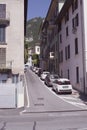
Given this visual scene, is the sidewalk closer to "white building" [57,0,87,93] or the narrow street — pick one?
the narrow street

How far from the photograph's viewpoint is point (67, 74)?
46906 mm

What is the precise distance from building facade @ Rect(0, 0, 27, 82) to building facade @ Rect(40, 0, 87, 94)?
6.29 meters

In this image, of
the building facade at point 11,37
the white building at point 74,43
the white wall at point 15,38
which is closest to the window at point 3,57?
the building facade at point 11,37

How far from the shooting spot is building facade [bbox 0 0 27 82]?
41938 millimetres

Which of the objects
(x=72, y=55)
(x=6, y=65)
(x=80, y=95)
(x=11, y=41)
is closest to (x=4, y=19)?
(x=11, y=41)

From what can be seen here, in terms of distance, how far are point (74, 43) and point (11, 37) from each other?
25.5 feet

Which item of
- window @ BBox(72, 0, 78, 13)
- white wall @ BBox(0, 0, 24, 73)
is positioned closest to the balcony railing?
white wall @ BBox(0, 0, 24, 73)

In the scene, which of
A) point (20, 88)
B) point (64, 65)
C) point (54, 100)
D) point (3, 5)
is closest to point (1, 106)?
point (20, 88)

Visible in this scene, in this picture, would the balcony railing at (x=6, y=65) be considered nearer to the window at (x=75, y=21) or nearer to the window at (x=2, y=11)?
the window at (x=2, y=11)

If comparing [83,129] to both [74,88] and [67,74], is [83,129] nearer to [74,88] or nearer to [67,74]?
[74,88]

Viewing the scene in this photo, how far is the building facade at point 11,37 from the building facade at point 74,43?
6290 mm

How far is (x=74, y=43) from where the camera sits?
4119 cm

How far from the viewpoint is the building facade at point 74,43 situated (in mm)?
36375

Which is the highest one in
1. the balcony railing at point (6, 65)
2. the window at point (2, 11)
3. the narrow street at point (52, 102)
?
the window at point (2, 11)
